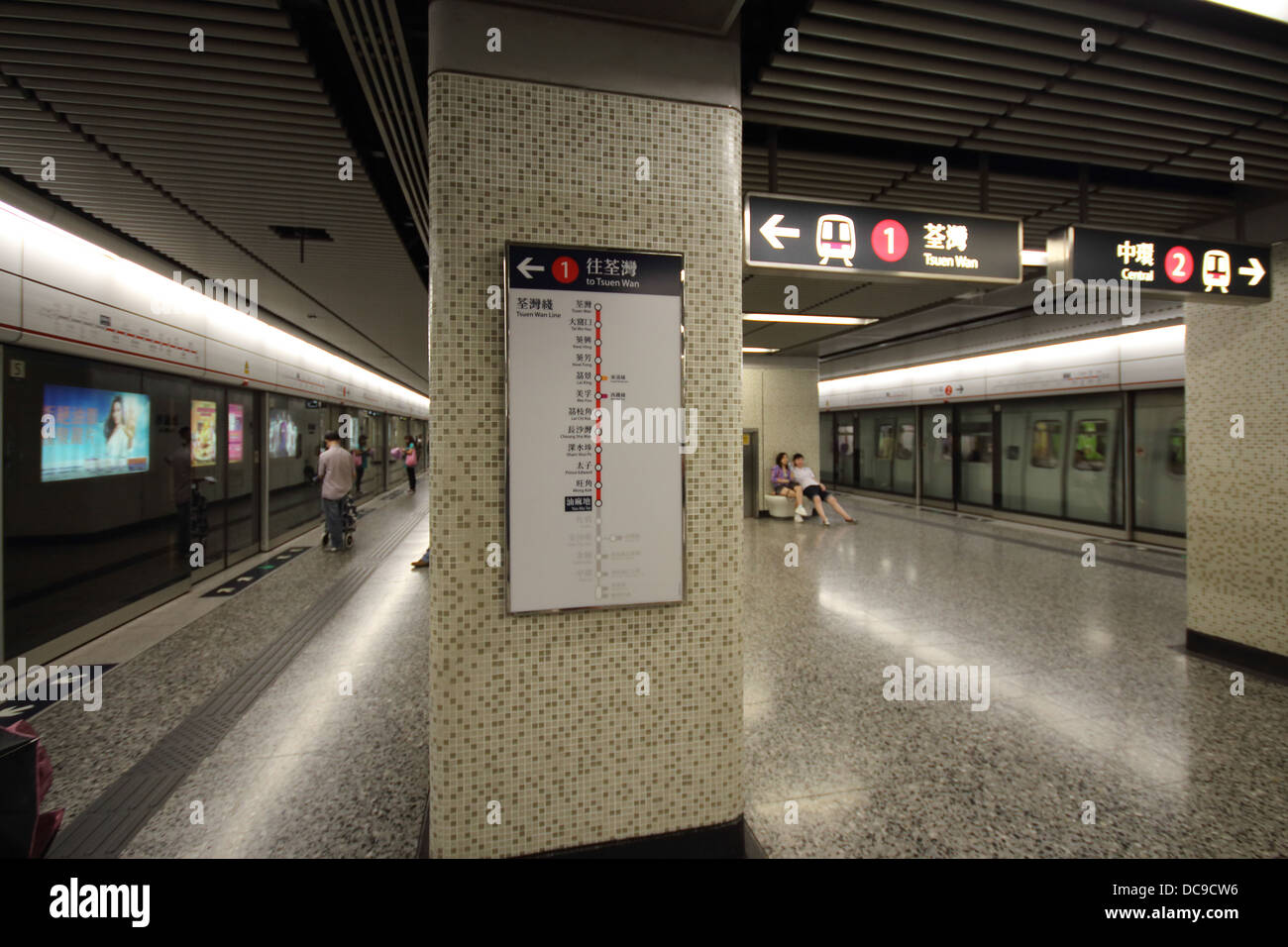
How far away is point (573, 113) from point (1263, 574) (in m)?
5.56

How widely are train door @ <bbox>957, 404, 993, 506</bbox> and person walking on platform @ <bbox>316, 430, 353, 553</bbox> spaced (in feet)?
38.8

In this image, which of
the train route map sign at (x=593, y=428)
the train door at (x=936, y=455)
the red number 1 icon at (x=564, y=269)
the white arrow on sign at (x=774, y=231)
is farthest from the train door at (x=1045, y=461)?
the red number 1 icon at (x=564, y=269)

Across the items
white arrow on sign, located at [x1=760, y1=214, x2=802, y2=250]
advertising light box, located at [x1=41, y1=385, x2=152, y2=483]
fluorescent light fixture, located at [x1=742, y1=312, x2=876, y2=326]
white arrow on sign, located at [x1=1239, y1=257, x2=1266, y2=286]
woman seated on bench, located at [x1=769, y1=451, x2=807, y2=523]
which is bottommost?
woman seated on bench, located at [x1=769, y1=451, x2=807, y2=523]

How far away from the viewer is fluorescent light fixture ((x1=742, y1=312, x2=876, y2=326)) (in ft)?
25.0

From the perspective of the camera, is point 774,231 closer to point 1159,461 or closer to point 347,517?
point 347,517

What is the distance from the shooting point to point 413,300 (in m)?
6.89

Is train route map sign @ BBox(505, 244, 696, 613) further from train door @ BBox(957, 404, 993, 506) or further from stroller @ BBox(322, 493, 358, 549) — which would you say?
train door @ BBox(957, 404, 993, 506)

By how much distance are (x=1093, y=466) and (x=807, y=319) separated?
A: 5.64 metres

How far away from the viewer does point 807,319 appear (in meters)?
8.06

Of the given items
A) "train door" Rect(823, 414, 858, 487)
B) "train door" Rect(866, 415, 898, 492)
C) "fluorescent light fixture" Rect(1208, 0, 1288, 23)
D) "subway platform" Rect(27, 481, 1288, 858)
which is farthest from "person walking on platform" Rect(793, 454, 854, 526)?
"fluorescent light fixture" Rect(1208, 0, 1288, 23)

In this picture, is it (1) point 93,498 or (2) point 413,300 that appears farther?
(2) point 413,300

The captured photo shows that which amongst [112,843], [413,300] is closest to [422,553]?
[413,300]
